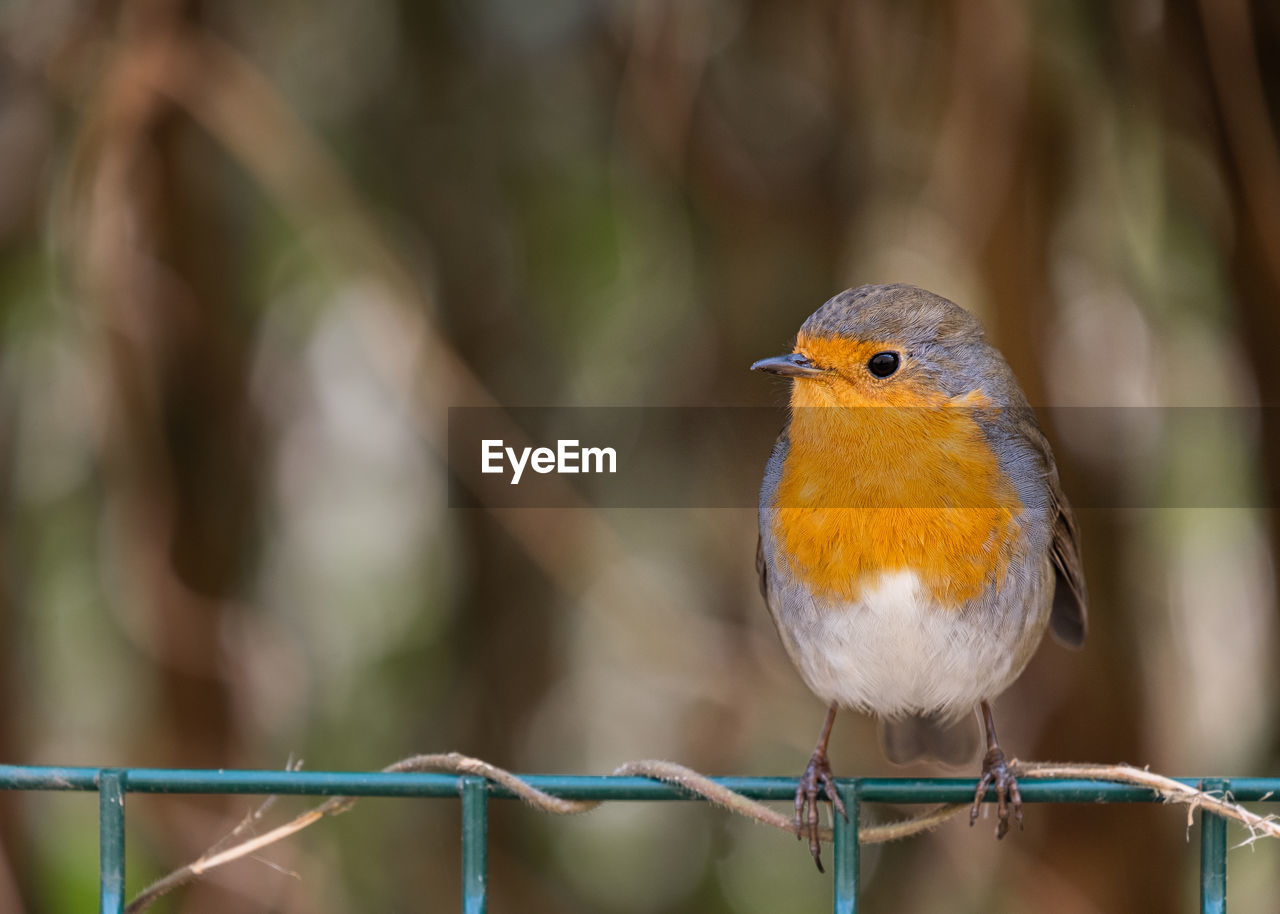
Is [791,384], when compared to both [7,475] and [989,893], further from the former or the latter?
[7,475]

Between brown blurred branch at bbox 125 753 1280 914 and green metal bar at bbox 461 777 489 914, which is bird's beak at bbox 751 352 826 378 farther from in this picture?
green metal bar at bbox 461 777 489 914

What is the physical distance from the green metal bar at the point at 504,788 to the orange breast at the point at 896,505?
1.36 feet

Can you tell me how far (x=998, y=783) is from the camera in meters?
1.96

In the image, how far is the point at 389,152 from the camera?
2984 mm

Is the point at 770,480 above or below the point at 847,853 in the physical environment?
above

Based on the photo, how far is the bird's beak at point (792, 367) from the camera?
2.06 metres

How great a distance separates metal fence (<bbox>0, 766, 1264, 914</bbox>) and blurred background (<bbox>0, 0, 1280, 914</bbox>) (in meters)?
1.02

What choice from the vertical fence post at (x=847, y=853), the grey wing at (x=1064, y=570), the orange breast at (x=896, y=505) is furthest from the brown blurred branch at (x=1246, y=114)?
the vertical fence post at (x=847, y=853)

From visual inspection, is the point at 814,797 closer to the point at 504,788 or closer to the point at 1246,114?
the point at 504,788

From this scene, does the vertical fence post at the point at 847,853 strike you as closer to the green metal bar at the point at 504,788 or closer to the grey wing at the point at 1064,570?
the green metal bar at the point at 504,788

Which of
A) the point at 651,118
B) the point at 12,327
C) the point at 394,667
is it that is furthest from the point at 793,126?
the point at 12,327

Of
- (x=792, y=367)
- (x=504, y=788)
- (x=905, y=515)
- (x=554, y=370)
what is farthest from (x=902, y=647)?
(x=554, y=370)

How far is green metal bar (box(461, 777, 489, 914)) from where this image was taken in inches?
62.0

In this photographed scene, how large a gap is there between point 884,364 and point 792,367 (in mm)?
144
